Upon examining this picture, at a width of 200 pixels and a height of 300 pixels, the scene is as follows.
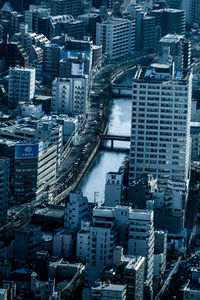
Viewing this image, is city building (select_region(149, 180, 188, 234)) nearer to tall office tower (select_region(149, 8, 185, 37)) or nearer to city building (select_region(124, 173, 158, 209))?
city building (select_region(124, 173, 158, 209))

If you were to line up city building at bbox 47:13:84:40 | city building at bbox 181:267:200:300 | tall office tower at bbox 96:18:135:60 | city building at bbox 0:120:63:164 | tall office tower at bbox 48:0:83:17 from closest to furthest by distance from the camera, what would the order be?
city building at bbox 181:267:200:300 < city building at bbox 0:120:63:164 < tall office tower at bbox 96:18:135:60 < city building at bbox 47:13:84:40 < tall office tower at bbox 48:0:83:17

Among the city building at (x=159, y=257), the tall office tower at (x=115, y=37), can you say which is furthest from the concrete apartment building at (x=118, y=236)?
the tall office tower at (x=115, y=37)

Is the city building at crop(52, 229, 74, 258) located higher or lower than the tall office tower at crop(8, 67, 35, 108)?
lower

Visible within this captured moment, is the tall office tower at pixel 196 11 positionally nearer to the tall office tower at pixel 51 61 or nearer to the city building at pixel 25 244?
the tall office tower at pixel 51 61

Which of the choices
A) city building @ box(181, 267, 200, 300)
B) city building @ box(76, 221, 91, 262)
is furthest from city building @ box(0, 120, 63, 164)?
city building @ box(181, 267, 200, 300)

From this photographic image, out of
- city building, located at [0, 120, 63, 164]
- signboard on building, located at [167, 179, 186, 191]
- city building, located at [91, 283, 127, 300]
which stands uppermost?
city building, located at [0, 120, 63, 164]

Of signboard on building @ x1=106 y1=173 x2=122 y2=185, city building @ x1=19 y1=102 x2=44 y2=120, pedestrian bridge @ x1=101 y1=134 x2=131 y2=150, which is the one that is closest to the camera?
signboard on building @ x1=106 y1=173 x2=122 y2=185

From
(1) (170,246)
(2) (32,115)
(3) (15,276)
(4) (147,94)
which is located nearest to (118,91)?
(2) (32,115)

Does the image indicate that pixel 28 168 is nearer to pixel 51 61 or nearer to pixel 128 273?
pixel 128 273
